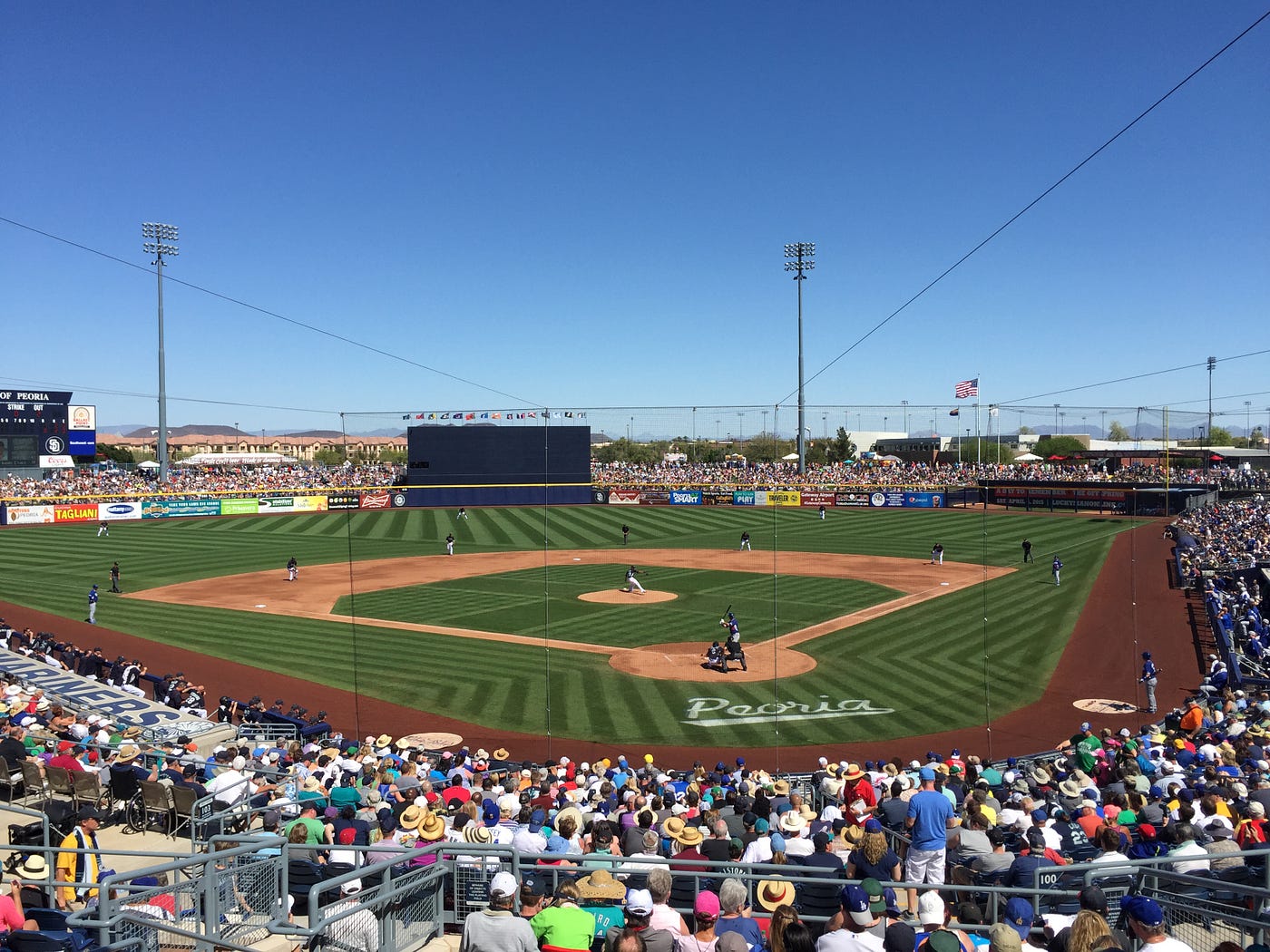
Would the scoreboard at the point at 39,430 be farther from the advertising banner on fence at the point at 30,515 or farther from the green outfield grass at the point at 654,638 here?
the green outfield grass at the point at 654,638

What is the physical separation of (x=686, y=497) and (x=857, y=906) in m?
66.5

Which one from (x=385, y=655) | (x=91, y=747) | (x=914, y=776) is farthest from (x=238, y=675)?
(x=914, y=776)

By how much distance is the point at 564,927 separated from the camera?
5.76 meters

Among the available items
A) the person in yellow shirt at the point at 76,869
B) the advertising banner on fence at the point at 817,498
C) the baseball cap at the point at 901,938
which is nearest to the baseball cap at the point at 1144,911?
the baseball cap at the point at 901,938

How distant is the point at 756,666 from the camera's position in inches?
942

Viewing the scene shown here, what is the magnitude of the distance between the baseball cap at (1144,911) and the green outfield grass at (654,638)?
1303 centimetres

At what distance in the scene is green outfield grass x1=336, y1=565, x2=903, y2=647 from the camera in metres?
28.4

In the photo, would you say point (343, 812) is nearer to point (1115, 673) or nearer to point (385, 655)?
point (385, 655)

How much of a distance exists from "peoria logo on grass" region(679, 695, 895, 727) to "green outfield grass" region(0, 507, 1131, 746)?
0.07 meters

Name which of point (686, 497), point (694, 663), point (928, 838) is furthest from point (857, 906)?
point (686, 497)

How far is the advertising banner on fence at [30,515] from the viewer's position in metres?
58.1

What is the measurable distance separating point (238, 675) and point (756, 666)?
1488cm

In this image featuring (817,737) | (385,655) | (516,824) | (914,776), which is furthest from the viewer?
(385,655)

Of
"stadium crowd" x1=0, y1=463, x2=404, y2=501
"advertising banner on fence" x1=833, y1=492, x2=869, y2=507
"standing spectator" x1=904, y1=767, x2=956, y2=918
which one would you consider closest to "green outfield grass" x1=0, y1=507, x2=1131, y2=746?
"standing spectator" x1=904, y1=767, x2=956, y2=918
